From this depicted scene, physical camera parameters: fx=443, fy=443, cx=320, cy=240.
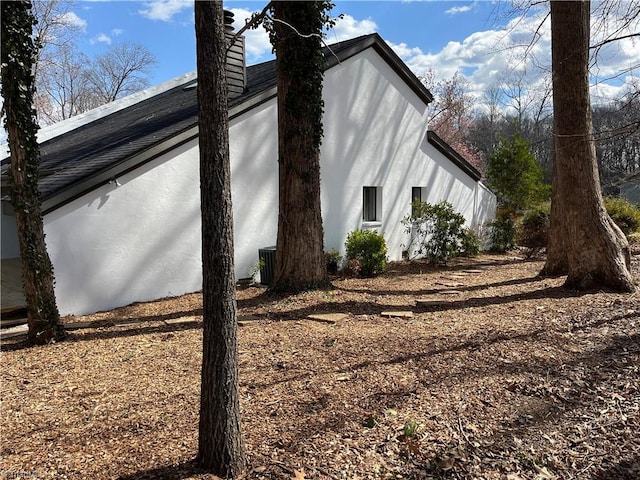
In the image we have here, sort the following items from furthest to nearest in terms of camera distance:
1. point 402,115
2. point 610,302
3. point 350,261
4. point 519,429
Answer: point 402,115 → point 350,261 → point 610,302 → point 519,429

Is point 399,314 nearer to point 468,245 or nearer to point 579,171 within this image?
point 579,171

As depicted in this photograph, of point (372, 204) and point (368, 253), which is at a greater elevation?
point (372, 204)

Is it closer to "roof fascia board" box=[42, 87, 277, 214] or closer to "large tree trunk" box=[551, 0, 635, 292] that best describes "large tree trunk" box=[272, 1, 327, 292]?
"roof fascia board" box=[42, 87, 277, 214]

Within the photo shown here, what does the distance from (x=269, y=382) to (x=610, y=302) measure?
4848 millimetres

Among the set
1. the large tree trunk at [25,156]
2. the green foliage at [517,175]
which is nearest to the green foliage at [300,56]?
the large tree trunk at [25,156]

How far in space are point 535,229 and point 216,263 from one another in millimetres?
12414

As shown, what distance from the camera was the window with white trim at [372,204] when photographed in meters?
11.8

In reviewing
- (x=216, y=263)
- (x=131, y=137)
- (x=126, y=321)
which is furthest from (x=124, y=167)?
(x=216, y=263)

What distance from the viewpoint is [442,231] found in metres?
11.1

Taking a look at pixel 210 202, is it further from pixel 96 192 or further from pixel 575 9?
pixel 575 9

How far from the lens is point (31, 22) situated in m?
4.75

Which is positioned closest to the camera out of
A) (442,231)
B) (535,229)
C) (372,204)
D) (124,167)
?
(124,167)

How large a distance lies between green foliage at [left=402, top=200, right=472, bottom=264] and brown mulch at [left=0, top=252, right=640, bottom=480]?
4.99m

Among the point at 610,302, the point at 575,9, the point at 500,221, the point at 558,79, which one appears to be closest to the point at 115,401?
the point at 610,302
